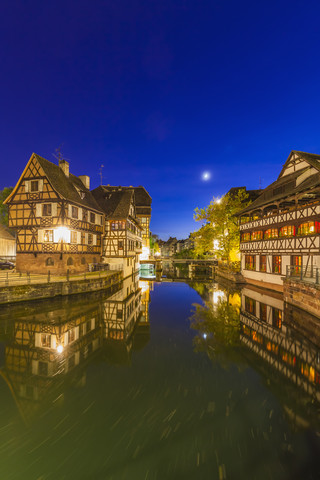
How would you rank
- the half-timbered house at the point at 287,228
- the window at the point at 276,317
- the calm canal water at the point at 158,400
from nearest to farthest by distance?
the calm canal water at the point at 158,400
the window at the point at 276,317
the half-timbered house at the point at 287,228

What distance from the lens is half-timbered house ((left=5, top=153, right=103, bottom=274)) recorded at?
2167 centimetres

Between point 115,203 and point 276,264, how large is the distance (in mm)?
22223

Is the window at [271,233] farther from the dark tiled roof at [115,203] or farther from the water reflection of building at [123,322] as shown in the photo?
the dark tiled roof at [115,203]

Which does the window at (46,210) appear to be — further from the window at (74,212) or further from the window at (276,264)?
the window at (276,264)

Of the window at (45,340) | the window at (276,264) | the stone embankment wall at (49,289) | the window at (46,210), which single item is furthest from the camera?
the window at (46,210)

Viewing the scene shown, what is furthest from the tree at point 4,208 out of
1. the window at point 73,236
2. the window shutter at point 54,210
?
the window at point 73,236

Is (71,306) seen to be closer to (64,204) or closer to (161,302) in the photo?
(161,302)

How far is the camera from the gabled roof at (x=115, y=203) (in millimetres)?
28984

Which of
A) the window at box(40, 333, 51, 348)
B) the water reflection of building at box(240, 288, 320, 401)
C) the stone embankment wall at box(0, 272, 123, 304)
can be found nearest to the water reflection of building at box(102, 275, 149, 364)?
the stone embankment wall at box(0, 272, 123, 304)

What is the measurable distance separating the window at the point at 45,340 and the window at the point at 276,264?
20.6 m

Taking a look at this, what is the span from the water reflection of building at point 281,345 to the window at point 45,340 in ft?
31.3

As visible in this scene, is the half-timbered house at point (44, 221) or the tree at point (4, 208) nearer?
the half-timbered house at point (44, 221)

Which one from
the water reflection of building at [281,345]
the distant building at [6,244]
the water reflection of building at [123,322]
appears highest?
the distant building at [6,244]

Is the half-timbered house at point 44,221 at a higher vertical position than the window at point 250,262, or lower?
higher
